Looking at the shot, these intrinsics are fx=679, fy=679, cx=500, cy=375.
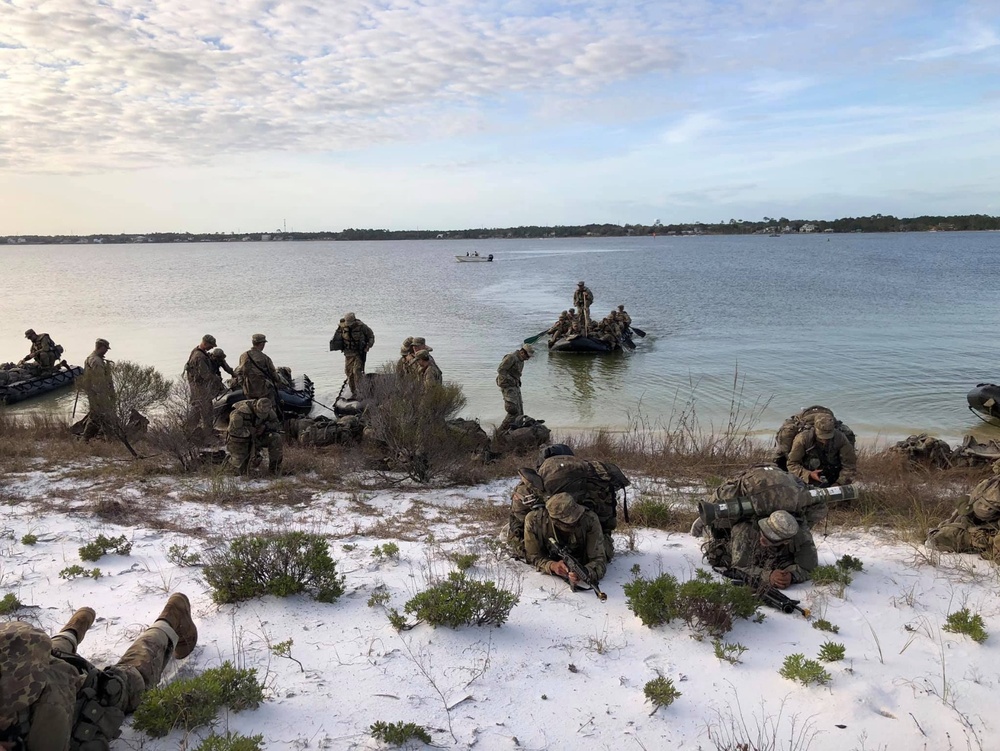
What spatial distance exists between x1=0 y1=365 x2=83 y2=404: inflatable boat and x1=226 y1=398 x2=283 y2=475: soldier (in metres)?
9.57

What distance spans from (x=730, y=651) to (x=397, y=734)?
2314 millimetres

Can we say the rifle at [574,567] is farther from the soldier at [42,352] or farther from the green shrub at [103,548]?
the soldier at [42,352]

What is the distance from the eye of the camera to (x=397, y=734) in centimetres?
372

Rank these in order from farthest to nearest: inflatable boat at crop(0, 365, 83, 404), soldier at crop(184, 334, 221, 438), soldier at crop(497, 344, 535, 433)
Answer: inflatable boat at crop(0, 365, 83, 404)
soldier at crop(497, 344, 535, 433)
soldier at crop(184, 334, 221, 438)

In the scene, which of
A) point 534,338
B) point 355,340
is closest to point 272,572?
point 355,340

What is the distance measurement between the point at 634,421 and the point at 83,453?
1050 cm

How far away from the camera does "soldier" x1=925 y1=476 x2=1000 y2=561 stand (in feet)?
20.6

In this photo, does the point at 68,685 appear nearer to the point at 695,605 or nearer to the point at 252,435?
the point at 695,605

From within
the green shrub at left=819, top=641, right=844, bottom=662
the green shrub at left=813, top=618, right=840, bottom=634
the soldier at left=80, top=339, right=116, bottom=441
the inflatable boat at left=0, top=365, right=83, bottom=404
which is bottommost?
the inflatable boat at left=0, top=365, right=83, bottom=404

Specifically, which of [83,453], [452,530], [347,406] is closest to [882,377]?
[347,406]

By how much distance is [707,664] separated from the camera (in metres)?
Answer: 4.57

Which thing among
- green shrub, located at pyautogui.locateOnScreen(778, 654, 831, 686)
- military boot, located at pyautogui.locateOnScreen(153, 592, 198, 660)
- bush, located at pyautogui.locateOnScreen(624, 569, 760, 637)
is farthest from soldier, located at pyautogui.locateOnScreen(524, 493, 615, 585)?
military boot, located at pyautogui.locateOnScreen(153, 592, 198, 660)

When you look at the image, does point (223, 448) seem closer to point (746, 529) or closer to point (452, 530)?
point (452, 530)

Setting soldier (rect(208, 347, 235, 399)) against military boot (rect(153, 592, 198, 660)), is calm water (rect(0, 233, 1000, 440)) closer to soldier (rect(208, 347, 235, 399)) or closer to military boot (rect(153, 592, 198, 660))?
soldier (rect(208, 347, 235, 399))
